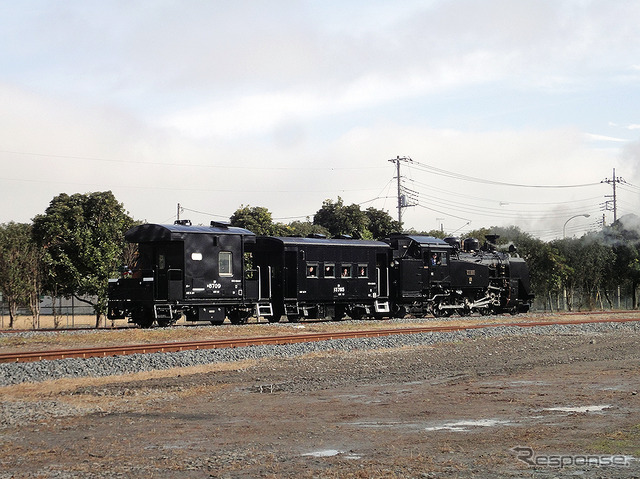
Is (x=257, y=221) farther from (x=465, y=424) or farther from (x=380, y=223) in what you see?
(x=465, y=424)

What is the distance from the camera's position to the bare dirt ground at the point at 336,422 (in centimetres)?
884

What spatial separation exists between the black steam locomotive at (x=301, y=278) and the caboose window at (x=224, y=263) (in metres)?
0.04

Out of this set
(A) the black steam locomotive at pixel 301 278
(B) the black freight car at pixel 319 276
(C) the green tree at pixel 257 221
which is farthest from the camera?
(C) the green tree at pixel 257 221

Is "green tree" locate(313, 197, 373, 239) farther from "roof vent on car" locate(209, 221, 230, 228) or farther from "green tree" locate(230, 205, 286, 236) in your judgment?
"roof vent on car" locate(209, 221, 230, 228)

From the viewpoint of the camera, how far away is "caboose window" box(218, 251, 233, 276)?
31234 mm

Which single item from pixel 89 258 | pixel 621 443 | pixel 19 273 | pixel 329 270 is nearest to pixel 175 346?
pixel 329 270

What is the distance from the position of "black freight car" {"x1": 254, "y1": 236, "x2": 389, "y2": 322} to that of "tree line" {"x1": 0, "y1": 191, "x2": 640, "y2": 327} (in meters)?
2.64

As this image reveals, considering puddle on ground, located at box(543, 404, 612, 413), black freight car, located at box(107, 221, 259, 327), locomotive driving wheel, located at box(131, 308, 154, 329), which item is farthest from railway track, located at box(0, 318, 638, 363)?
puddle on ground, located at box(543, 404, 612, 413)

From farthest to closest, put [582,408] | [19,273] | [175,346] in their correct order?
[19,273], [175,346], [582,408]

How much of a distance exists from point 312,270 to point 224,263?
15.8ft

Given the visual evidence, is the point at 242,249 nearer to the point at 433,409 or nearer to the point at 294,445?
the point at 433,409

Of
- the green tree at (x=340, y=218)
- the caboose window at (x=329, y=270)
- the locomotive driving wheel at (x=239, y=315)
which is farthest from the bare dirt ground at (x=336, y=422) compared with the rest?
the green tree at (x=340, y=218)

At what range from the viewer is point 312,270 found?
34.7 meters

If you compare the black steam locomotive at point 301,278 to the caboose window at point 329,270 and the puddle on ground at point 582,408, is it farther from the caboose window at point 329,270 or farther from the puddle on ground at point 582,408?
the puddle on ground at point 582,408
